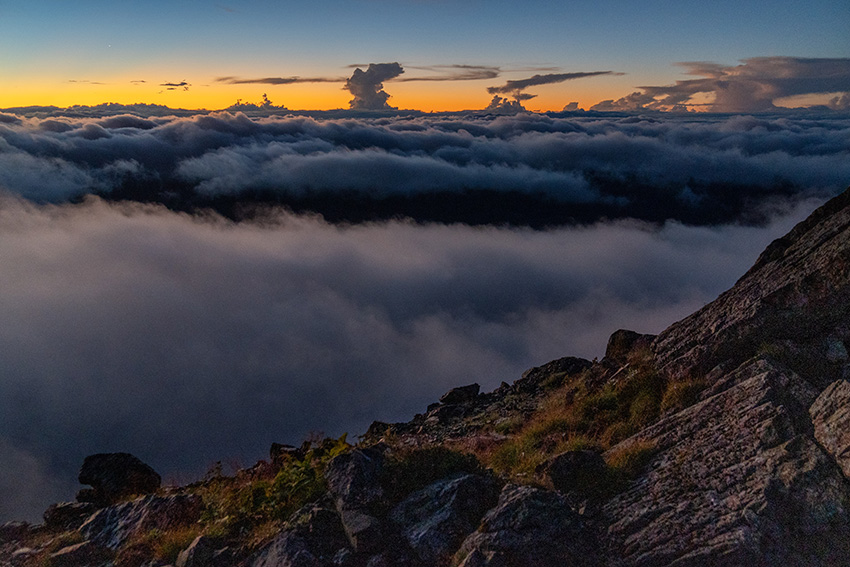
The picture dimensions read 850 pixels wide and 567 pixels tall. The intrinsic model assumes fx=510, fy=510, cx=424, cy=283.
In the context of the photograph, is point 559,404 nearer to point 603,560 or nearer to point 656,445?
point 656,445

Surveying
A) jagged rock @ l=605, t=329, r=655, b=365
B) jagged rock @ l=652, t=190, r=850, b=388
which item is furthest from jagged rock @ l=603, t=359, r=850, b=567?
jagged rock @ l=605, t=329, r=655, b=365

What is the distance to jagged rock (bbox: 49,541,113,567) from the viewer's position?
10234 millimetres

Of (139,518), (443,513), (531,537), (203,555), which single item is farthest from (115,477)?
(531,537)

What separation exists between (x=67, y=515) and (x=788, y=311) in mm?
17985

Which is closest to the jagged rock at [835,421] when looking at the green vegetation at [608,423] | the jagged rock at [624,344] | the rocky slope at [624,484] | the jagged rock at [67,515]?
the rocky slope at [624,484]

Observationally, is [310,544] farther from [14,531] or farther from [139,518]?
[14,531]

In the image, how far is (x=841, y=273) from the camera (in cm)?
1030

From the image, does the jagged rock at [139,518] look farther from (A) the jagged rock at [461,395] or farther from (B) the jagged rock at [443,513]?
(A) the jagged rock at [461,395]

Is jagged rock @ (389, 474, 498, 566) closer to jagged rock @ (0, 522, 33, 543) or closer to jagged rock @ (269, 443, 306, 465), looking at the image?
jagged rock @ (269, 443, 306, 465)

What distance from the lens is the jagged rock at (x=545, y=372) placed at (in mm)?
20766

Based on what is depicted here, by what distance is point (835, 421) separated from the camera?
773 cm

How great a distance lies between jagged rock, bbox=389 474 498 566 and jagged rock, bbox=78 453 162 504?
974 cm

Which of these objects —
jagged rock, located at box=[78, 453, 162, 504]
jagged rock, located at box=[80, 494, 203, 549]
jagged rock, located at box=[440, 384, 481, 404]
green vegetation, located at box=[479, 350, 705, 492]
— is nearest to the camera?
green vegetation, located at box=[479, 350, 705, 492]

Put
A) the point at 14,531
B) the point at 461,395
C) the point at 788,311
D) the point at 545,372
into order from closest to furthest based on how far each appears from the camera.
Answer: the point at 788,311 < the point at 14,531 < the point at 545,372 < the point at 461,395
